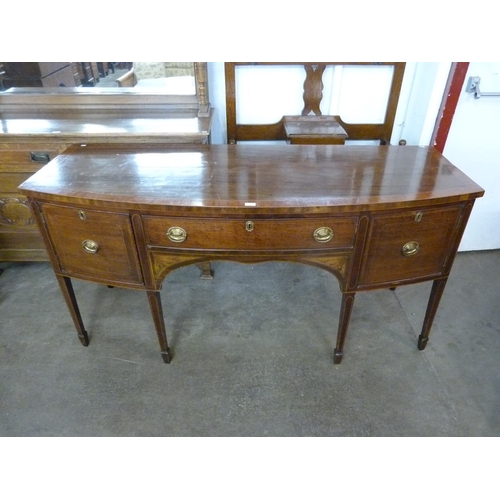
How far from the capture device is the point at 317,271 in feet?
7.39

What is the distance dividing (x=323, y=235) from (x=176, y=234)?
490 mm

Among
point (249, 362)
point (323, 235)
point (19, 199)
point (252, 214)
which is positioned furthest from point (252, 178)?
point (19, 199)

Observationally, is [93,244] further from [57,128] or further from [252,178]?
[57,128]

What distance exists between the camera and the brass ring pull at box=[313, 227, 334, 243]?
126 cm

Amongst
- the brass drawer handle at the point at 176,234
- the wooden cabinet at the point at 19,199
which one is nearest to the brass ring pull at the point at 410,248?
the brass drawer handle at the point at 176,234

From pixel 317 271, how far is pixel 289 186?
1.05 meters

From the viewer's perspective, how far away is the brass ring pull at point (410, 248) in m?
1.33

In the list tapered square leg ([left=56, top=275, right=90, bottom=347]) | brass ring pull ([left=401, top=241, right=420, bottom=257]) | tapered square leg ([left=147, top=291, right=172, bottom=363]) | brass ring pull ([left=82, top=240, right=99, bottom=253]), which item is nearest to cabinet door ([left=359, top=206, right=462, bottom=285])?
brass ring pull ([left=401, top=241, right=420, bottom=257])

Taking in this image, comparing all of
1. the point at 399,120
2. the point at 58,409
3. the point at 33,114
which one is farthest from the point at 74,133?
the point at 399,120

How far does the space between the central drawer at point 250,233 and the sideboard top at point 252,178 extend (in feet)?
0.20

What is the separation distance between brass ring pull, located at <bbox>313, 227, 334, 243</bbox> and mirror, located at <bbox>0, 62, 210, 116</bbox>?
3.12ft

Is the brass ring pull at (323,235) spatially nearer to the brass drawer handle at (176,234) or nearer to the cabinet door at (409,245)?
the cabinet door at (409,245)

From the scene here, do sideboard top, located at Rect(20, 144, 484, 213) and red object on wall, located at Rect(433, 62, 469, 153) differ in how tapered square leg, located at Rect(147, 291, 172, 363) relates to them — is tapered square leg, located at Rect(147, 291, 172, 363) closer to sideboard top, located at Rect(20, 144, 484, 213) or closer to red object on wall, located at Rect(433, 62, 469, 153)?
sideboard top, located at Rect(20, 144, 484, 213)
